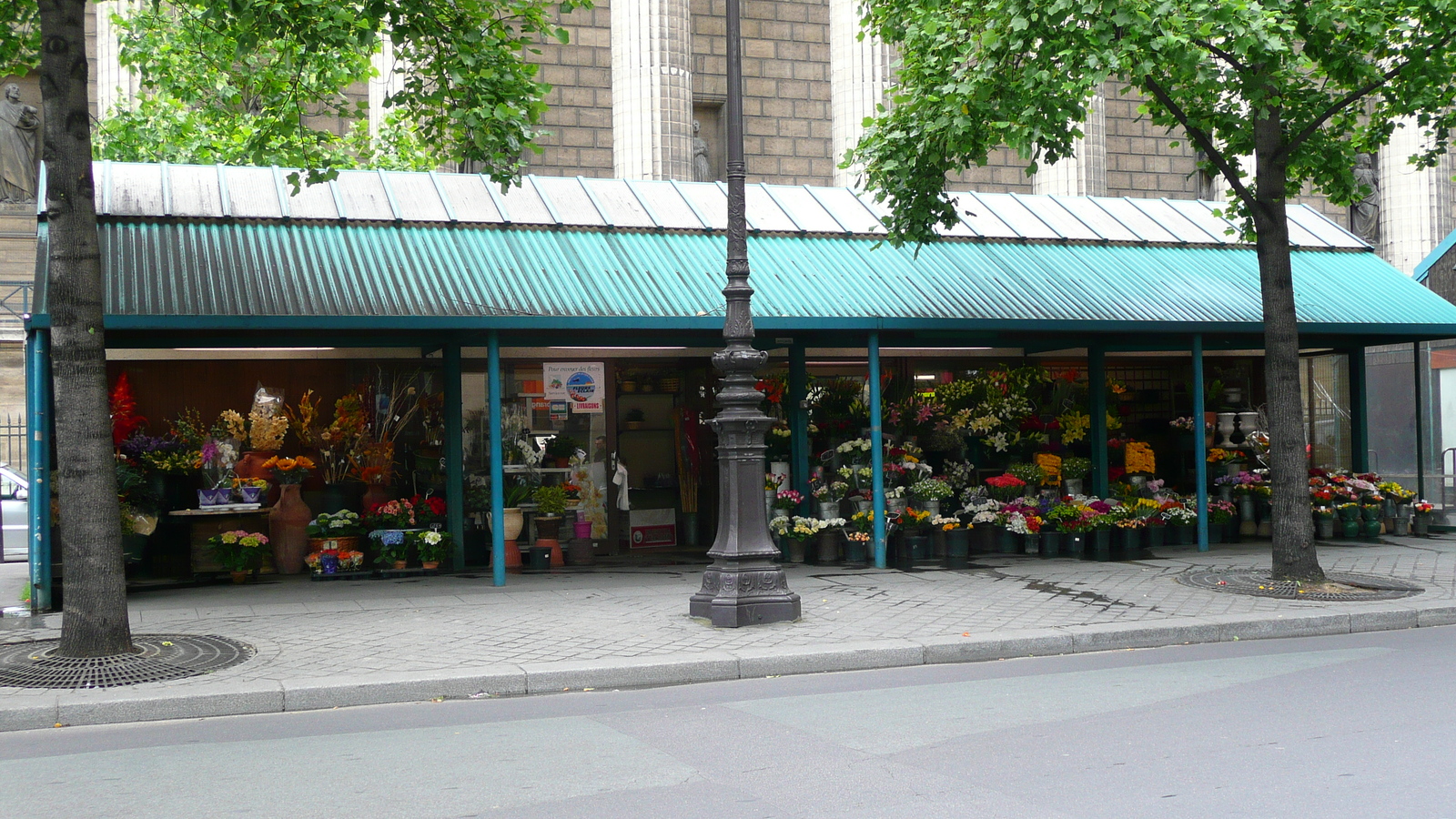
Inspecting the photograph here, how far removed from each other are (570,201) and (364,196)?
254cm

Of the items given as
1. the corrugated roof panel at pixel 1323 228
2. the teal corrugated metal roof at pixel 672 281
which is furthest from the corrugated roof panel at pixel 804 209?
the corrugated roof panel at pixel 1323 228

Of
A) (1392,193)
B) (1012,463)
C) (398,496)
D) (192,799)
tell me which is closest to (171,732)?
(192,799)

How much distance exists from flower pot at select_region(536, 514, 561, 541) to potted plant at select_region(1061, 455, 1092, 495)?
22.2 feet

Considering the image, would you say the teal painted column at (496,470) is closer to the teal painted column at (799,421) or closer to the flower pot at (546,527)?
the flower pot at (546,527)

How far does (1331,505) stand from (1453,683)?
9322 millimetres

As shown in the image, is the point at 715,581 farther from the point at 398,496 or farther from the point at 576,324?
the point at 398,496

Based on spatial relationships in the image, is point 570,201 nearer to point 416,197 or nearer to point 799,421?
point 416,197

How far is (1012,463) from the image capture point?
616 inches

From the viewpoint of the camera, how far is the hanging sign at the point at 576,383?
1505cm

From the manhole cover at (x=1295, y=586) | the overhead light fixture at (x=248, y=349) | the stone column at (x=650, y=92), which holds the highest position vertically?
the stone column at (x=650, y=92)

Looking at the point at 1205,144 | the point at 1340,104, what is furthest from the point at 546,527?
the point at 1340,104

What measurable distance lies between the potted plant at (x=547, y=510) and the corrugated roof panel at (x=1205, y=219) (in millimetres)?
10366

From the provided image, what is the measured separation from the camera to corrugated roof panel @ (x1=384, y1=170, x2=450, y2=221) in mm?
13961

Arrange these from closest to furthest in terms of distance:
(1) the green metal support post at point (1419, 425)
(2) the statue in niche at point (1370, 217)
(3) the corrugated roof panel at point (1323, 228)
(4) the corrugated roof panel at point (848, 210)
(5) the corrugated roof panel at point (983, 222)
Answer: (4) the corrugated roof panel at point (848, 210), (5) the corrugated roof panel at point (983, 222), (1) the green metal support post at point (1419, 425), (3) the corrugated roof panel at point (1323, 228), (2) the statue in niche at point (1370, 217)
